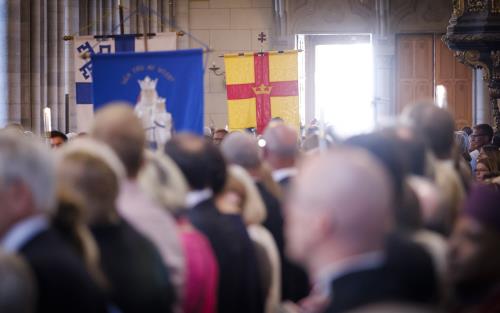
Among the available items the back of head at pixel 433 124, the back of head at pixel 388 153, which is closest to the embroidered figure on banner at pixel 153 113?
the back of head at pixel 433 124

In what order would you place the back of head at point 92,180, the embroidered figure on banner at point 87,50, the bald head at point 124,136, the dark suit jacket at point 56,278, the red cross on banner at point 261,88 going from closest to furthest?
the dark suit jacket at point 56,278
the back of head at point 92,180
the bald head at point 124,136
the embroidered figure on banner at point 87,50
the red cross on banner at point 261,88

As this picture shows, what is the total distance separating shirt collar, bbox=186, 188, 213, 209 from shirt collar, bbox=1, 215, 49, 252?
136cm

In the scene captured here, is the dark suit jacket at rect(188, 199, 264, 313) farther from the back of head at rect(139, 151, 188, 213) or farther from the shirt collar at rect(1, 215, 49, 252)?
the shirt collar at rect(1, 215, 49, 252)

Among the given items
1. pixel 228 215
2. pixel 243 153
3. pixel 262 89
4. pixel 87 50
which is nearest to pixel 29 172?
pixel 228 215

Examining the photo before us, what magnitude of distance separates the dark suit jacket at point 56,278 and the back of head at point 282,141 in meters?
2.86

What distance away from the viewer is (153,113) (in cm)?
725

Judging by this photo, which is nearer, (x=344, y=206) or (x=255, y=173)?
(x=344, y=206)

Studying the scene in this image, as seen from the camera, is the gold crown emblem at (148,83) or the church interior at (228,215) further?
the gold crown emblem at (148,83)

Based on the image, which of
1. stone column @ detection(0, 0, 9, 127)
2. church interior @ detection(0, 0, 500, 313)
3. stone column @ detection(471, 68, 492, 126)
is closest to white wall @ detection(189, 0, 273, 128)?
stone column @ detection(471, 68, 492, 126)

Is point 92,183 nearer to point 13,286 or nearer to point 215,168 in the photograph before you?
point 13,286

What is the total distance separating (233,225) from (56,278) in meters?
1.50

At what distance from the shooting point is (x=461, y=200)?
392 cm

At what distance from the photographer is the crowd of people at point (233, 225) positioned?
89.7 inches

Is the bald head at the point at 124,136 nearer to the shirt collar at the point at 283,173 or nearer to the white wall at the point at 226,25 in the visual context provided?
the shirt collar at the point at 283,173
